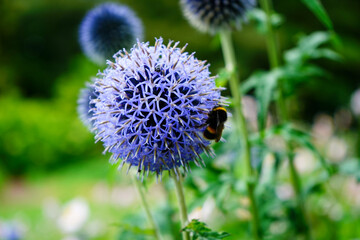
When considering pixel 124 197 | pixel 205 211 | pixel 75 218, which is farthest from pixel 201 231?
pixel 124 197

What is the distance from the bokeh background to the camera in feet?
11.6

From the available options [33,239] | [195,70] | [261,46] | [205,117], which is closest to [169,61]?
[195,70]

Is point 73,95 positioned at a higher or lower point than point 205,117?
higher

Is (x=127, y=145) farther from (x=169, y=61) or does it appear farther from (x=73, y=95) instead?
(x=73, y=95)

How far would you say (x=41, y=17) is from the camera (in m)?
12.1

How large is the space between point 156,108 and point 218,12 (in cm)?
109

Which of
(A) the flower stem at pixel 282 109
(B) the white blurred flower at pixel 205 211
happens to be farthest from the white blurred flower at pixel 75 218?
(A) the flower stem at pixel 282 109

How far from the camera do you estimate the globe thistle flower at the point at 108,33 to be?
6.98ft

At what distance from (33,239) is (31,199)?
8.91 ft

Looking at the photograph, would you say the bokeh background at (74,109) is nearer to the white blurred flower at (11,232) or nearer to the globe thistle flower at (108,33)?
the white blurred flower at (11,232)

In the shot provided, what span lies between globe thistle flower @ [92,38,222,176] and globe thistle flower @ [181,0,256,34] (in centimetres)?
91

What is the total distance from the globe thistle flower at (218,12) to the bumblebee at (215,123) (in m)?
0.99

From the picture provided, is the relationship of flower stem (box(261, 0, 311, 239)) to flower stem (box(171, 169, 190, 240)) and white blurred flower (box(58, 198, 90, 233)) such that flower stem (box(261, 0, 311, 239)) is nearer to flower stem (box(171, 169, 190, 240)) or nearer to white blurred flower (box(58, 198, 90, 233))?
flower stem (box(171, 169, 190, 240))

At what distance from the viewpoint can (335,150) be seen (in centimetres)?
317
